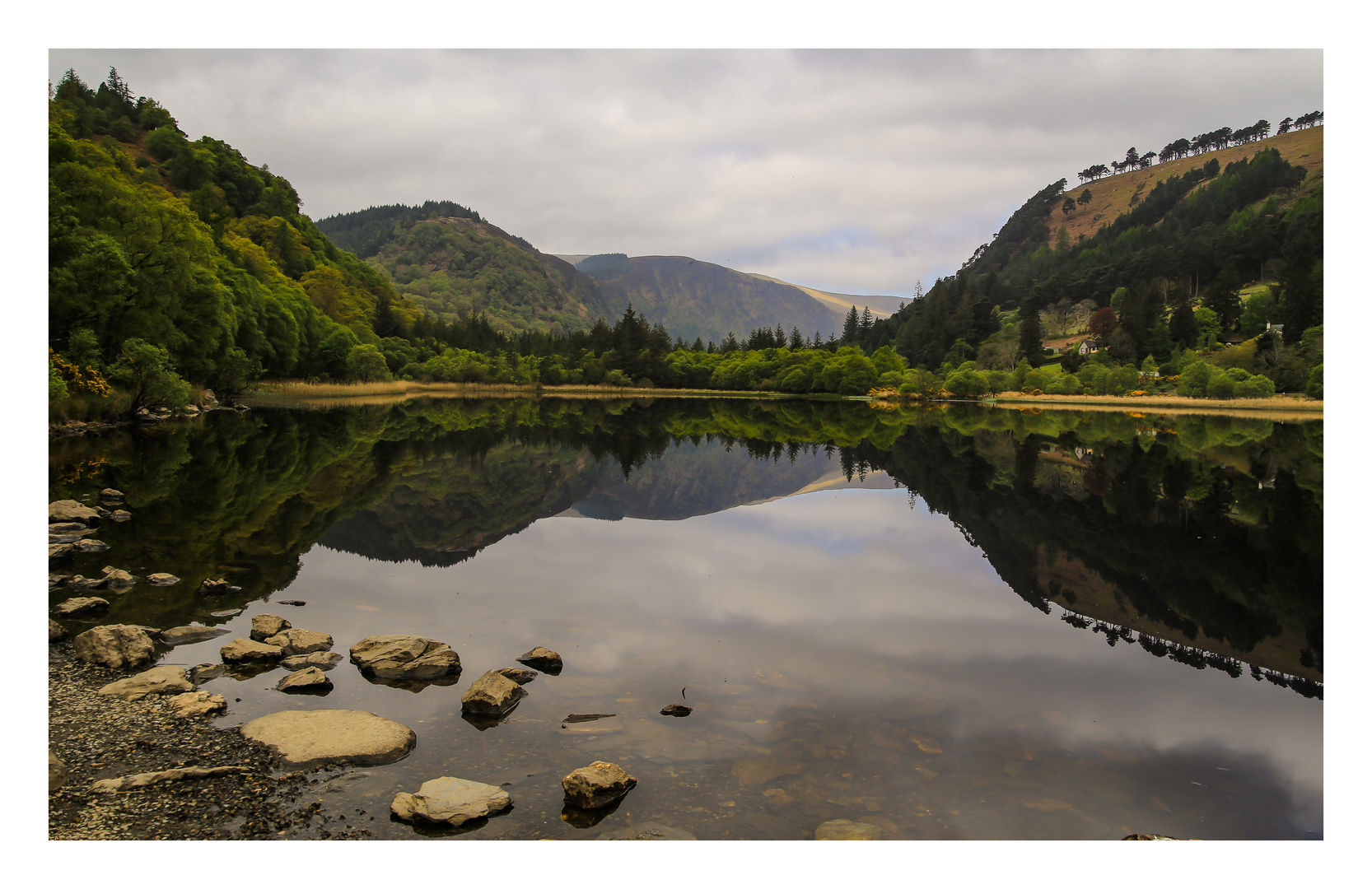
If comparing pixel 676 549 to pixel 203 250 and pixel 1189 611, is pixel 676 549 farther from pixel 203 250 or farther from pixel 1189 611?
pixel 203 250

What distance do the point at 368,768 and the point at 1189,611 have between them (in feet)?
33.7

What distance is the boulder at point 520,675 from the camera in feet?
25.0

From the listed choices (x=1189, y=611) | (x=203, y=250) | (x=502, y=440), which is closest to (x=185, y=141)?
(x=203, y=250)

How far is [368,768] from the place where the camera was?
5758mm

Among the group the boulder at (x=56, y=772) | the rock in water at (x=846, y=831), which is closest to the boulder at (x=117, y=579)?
the boulder at (x=56, y=772)

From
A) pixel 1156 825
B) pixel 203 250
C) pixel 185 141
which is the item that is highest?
pixel 185 141

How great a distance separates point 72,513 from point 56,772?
34.5 ft

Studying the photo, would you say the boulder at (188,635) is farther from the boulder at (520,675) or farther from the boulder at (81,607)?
the boulder at (520,675)

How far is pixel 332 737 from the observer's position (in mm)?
6148

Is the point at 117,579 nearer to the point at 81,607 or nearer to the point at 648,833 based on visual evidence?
the point at 81,607

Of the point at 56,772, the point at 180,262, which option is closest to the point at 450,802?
the point at 56,772

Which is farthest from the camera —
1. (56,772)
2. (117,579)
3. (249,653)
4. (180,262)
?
(180,262)

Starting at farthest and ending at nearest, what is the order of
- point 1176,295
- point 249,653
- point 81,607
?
point 1176,295 → point 81,607 → point 249,653

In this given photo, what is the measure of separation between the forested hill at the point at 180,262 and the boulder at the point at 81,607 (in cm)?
2695
